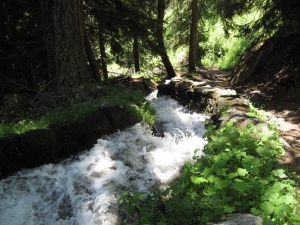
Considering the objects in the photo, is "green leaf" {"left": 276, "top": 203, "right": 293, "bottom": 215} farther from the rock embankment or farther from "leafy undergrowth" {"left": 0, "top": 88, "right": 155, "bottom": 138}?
"leafy undergrowth" {"left": 0, "top": 88, "right": 155, "bottom": 138}

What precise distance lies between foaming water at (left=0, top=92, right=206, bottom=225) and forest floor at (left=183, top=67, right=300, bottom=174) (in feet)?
6.07

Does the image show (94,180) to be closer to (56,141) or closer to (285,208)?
(56,141)

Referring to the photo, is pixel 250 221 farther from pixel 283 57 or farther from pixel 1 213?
pixel 283 57

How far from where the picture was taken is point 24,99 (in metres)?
5.82

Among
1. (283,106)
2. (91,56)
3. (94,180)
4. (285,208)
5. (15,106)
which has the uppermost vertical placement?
(91,56)

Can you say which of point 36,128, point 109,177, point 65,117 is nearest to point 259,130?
point 109,177

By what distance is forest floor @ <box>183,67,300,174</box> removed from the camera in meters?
4.23

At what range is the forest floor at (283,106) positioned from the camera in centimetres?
423

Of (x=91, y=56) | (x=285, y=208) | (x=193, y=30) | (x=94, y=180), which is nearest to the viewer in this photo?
(x=285, y=208)

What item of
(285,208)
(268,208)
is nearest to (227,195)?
(268,208)

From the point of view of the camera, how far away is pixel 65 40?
6.89 metres

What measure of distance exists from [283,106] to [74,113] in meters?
5.79

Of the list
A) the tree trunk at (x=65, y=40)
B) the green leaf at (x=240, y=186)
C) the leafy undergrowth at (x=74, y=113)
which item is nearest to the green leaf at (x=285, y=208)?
the green leaf at (x=240, y=186)

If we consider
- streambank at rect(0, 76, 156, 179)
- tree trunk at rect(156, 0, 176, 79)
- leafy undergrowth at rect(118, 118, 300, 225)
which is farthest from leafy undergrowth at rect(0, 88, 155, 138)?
tree trunk at rect(156, 0, 176, 79)
